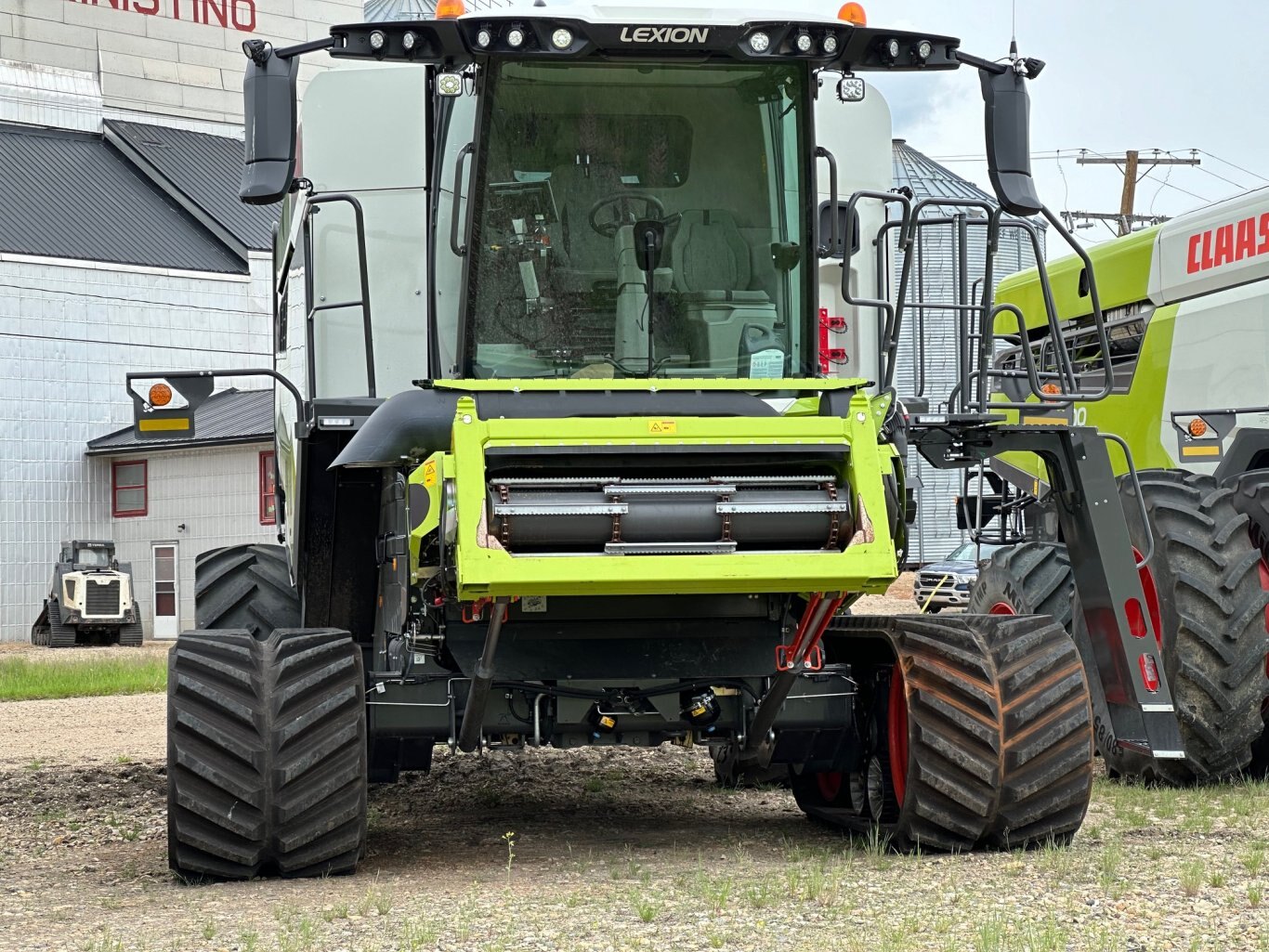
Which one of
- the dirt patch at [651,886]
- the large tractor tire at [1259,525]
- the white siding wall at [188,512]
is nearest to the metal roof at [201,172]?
the white siding wall at [188,512]

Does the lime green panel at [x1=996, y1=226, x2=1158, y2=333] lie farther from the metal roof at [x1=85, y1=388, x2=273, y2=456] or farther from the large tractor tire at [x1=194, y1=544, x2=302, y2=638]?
the metal roof at [x1=85, y1=388, x2=273, y2=456]

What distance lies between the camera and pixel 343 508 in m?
8.45

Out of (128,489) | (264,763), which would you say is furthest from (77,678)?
(264,763)

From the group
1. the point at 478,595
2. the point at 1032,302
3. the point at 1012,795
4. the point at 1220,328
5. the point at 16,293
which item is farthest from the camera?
the point at 16,293

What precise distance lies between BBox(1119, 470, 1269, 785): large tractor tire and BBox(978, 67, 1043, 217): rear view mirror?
89.2 inches

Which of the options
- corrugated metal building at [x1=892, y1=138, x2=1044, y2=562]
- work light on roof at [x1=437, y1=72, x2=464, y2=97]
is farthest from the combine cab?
work light on roof at [x1=437, y1=72, x2=464, y2=97]

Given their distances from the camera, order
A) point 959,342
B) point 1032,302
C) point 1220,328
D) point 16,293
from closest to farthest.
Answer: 1. point 959,342
2. point 1220,328
3. point 1032,302
4. point 16,293

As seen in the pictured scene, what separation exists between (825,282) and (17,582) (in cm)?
2807

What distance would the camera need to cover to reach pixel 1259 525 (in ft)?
31.4

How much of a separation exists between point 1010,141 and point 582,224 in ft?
5.74

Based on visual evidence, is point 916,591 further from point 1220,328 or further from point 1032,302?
point 1220,328

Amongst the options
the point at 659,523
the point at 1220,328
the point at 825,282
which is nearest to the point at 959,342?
the point at 825,282

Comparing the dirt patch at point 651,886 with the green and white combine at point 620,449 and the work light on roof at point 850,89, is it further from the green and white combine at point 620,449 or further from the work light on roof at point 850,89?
the work light on roof at point 850,89

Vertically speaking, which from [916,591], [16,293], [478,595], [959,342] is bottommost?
[916,591]
